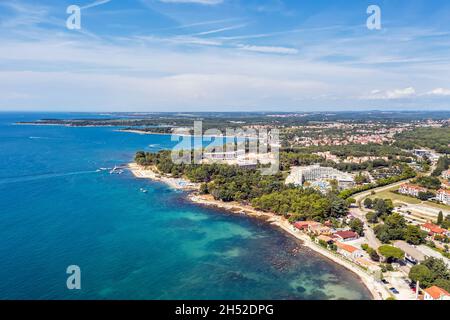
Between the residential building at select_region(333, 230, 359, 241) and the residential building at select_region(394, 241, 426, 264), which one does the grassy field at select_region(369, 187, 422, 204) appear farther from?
the residential building at select_region(394, 241, 426, 264)

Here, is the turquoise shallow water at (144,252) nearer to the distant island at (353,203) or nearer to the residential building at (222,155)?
the distant island at (353,203)

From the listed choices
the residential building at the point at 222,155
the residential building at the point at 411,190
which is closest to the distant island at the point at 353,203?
the residential building at the point at 411,190

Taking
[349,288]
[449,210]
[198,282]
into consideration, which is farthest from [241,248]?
[449,210]

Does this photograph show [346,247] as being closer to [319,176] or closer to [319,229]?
[319,229]

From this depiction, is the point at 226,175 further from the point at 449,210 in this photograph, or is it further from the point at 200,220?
the point at 449,210

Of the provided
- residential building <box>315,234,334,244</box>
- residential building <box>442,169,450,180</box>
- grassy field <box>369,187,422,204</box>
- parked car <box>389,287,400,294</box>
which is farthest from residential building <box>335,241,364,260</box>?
residential building <box>442,169,450,180</box>
